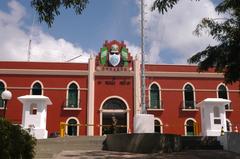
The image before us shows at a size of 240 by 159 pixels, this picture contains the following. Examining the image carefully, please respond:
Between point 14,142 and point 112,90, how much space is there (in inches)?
977

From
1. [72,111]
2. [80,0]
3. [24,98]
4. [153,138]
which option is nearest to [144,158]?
[153,138]

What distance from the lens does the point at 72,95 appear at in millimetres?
32375

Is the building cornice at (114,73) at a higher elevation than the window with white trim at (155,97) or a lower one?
higher

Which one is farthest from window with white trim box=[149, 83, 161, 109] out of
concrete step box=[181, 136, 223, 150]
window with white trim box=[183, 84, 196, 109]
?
concrete step box=[181, 136, 223, 150]

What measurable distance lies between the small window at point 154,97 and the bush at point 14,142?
24.6m

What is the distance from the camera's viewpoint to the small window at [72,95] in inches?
1265

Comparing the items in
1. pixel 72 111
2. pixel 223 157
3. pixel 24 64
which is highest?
pixel 24 64

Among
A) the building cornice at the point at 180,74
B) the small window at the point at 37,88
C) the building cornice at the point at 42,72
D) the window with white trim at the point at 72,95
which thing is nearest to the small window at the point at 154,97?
the building cornice at the point at 180,74

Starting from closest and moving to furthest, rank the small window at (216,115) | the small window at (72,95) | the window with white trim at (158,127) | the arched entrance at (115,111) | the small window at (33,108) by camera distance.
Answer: the small window at (216,115), the small window at (33,108), the window with white trim at (158,127), the arched entrance at (115,111), the small window at (72,95)

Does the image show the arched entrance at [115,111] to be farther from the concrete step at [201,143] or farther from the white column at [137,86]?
the concrete step at [201,143]

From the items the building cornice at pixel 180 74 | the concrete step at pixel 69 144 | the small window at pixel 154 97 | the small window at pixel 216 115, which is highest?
the building cornice at pixel 180 74

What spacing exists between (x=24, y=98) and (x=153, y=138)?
1105 centimetres

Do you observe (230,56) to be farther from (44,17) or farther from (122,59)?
(122,59)

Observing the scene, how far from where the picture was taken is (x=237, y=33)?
12586 mm
